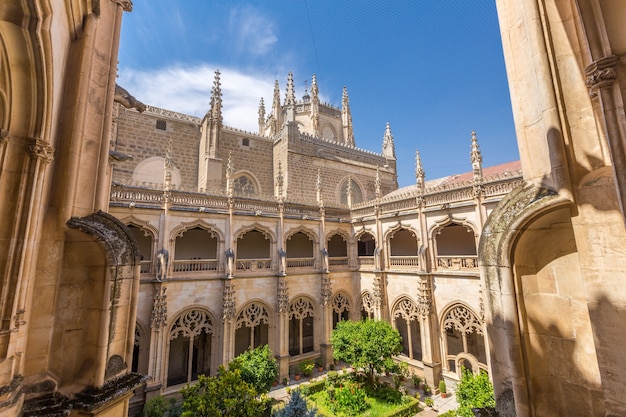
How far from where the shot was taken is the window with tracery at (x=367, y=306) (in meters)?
16.5

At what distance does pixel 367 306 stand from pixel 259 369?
24.8 ft

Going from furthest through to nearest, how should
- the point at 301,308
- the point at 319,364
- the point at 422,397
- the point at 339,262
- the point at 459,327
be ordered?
the point at 339,262, the point at 301,308, the point at 319,364, the point at 459,327, the point at 422,397

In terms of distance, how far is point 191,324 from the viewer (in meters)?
13.2

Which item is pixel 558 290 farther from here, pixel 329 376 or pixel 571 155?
pixel 329 376

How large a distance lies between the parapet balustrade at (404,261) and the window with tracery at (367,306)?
2.55m

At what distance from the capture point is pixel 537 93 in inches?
120

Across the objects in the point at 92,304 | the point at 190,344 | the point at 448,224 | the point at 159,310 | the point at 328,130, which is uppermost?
the point at 328,130

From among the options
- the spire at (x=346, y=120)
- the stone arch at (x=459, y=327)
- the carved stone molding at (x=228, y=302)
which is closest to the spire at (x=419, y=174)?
the stone arch at (x=459, y=327)

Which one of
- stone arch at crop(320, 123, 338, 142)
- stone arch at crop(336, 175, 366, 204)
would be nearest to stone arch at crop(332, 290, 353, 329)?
stone arch at crop(336, 175, 366, 204)

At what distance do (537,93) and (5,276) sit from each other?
17.9ft

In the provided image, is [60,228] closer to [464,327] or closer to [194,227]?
[194,227]

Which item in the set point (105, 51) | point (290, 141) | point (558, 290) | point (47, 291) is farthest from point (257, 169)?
point (558, 290)

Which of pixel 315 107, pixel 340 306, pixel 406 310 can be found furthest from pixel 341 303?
pixel 315 107

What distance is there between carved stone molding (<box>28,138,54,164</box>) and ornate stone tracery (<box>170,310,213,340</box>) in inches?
459
